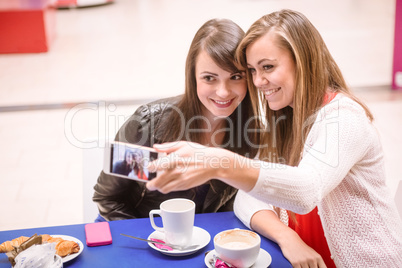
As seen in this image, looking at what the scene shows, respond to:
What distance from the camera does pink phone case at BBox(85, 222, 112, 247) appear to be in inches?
62.5

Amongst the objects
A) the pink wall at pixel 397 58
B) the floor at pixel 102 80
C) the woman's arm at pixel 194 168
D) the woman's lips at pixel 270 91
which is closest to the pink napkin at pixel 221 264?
the woman's arm at pixel 194 168

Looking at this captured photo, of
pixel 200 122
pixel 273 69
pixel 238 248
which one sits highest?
pixel 273 69

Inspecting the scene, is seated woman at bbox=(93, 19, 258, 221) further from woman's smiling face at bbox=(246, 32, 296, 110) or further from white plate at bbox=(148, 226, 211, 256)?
white plate at bbox=(148, 226, 211, 256)

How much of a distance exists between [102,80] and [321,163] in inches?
202

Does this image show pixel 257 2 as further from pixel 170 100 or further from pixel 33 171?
pixel 170 100

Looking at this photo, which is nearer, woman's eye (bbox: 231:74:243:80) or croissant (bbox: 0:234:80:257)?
croissant (bbox: 0:234:80:257)

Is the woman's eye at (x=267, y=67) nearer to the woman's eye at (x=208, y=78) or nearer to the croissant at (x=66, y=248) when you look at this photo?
the woman's eye at (x=208, y=78)

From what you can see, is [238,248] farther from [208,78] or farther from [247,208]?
[208,78]

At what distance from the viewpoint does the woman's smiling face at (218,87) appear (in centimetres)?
200

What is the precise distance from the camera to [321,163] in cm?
143

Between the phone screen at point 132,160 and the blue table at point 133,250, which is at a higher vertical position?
the phone screen at point 132,160

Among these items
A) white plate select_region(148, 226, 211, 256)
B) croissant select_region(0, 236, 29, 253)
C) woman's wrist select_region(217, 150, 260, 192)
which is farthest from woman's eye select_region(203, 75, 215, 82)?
croissant select_region(0, 236, 29, 253)

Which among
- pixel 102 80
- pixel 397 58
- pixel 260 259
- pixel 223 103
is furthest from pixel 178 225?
pixel 102 80

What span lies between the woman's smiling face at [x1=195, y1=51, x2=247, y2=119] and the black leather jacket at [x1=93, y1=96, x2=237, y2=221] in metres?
0.20
